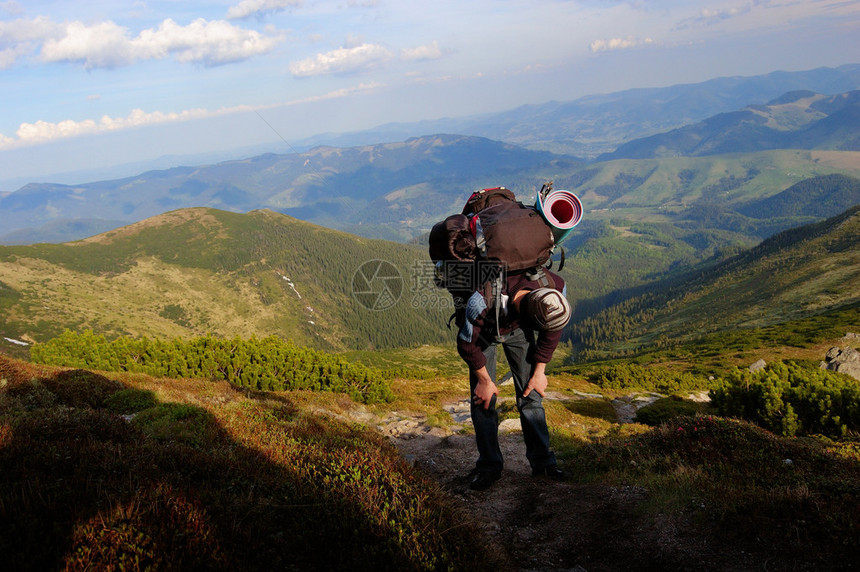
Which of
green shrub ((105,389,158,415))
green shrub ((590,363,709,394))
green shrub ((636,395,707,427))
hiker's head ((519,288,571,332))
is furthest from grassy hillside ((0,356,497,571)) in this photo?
green shrub ((590,363,709,394))

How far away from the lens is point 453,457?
393 inches

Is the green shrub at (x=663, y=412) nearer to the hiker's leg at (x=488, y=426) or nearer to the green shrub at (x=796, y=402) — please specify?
the green shrub at (x=796, y=402)

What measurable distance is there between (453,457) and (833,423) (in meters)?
10.8

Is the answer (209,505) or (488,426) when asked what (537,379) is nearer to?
(488,426)

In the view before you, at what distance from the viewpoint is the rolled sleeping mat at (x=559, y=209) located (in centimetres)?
627

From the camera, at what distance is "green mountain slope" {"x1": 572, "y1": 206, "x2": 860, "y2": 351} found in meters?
116

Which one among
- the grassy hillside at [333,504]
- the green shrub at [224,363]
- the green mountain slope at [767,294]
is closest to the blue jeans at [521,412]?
the grassy hillside at [333,504]

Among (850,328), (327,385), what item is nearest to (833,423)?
(327,385)

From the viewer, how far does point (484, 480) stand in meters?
7.25

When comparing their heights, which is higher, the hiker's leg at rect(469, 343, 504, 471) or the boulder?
the hiker's leg at rect(469, 343, 504, 471)

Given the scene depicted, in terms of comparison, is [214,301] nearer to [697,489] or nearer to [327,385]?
[327,385]

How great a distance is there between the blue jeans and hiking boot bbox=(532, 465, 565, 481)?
7 centimetres

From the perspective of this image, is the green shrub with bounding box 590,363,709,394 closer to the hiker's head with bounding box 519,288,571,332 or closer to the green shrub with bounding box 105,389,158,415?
the hiker's head with bounding box 519,288,571,332

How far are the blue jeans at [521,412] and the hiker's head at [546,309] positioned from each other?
28.2 inches
